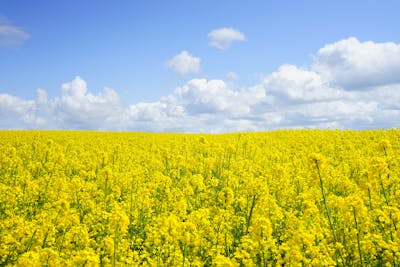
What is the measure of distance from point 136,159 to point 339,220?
1140cm

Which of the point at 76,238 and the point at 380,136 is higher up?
the point at 380,136

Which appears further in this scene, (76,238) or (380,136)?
(380,136)

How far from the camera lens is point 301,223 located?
637 centimetres

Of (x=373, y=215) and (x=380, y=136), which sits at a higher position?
(x=380, y=136)

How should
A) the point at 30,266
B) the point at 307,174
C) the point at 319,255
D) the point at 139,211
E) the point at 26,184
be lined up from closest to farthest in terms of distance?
1. the point at 30,266
2. the point at 319,255
3. the point at 139,211
4. the point at 26,184
5. the point at 307,174

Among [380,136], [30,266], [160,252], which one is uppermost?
[380,136]

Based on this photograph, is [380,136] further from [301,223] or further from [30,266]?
[30,266]

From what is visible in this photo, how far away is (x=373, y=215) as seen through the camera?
22.1ft

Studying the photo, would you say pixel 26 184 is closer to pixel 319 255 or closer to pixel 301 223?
pixel 301 223

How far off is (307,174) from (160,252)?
24.9 feet

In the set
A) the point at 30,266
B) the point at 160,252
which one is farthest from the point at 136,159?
the point at 30,266

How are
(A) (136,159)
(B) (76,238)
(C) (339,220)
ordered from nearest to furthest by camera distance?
(B) (76,238), (C) (339,220), (A) (136,159)

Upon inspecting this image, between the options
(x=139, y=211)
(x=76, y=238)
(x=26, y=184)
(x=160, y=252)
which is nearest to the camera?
(x=160, y=252)

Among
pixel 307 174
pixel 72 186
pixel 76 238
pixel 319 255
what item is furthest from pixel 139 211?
pixel 307 174
